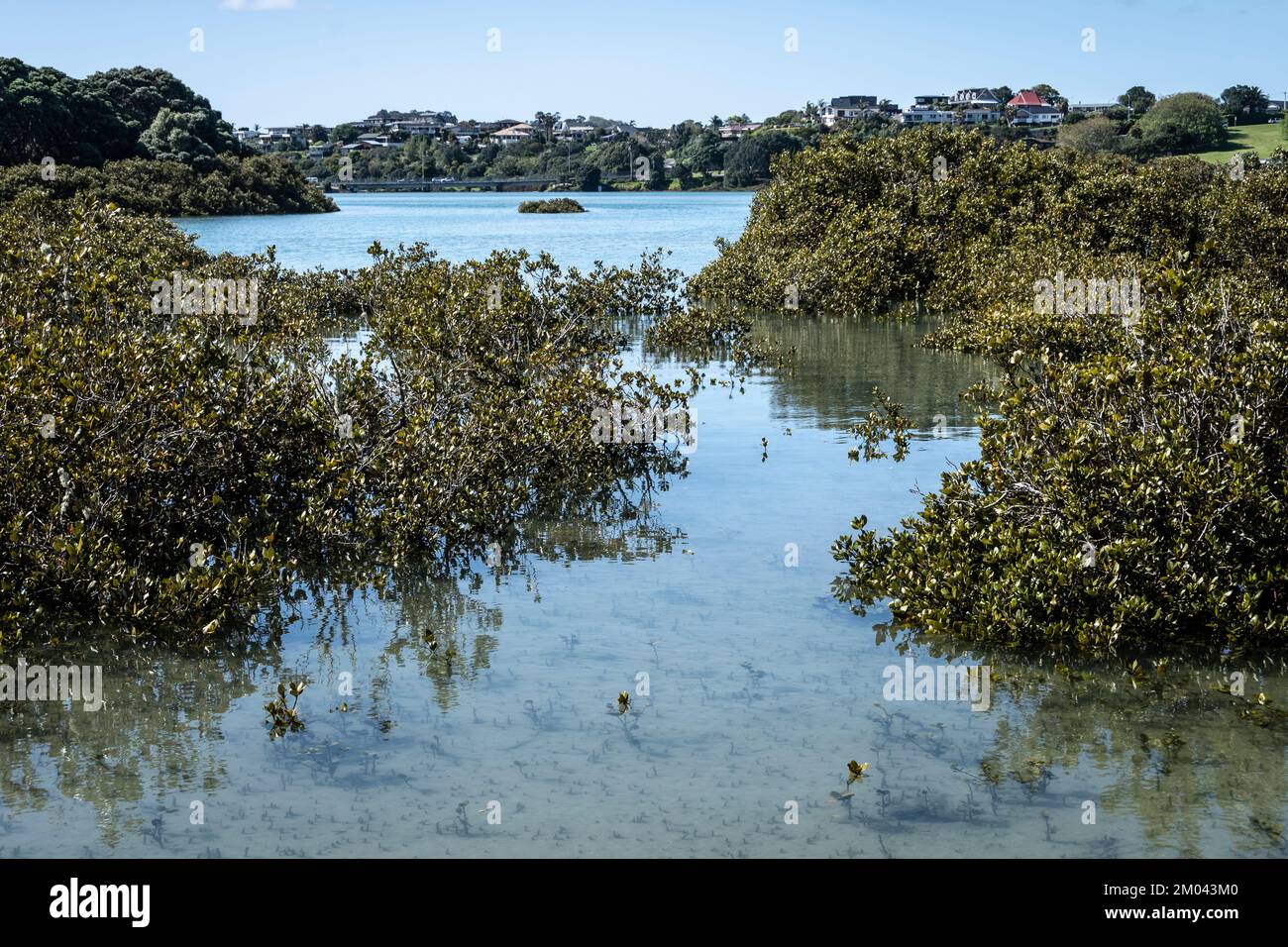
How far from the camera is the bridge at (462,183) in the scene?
178000 mm

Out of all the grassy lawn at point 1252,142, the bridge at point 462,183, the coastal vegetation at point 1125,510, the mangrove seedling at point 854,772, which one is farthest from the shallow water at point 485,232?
the grassy lawn at point 1252,142

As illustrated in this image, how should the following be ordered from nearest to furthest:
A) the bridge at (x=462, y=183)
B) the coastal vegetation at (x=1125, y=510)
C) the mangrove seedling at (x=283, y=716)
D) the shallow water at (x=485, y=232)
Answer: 1. the mangrove seedling at (x=283, y=716)
2. the coastal vegetation at (x=1125, y=510)
3. the shallow water at (x=485, y=232)
4. the bridge at (x=462, y=183)

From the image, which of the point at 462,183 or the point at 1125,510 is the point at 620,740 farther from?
the point at 462,183

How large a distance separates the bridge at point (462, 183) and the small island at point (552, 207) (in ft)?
167

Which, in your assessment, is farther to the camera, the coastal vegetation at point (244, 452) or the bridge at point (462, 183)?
the bridge at point (462, 183)

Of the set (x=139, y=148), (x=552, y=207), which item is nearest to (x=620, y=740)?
(x=139, y=148)

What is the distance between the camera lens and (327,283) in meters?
37.9

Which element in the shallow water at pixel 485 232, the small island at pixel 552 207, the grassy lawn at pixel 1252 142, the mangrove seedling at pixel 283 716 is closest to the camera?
the mangrove seedling at pixel 283 716

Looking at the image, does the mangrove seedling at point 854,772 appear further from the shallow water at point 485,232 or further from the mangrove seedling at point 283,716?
the shallow water at point 485,232

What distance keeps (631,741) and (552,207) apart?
116 m

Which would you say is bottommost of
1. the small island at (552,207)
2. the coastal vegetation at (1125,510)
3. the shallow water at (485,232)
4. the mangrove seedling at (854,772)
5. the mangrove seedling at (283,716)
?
the mangrove seedling at (854,772)

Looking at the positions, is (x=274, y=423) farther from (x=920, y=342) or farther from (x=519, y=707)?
(x=920, y=342)

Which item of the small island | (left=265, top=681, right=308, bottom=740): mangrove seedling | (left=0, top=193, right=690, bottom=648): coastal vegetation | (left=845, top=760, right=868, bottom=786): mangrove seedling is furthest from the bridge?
(left=845, top=760, right=868, bottom=786): mangrove seedling

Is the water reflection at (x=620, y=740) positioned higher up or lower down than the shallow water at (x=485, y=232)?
lower down
